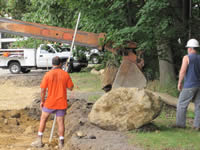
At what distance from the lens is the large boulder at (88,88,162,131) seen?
6.59 metres

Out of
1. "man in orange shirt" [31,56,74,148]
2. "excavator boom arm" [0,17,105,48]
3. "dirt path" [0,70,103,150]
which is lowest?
"dirt path" [0,70,103,150]

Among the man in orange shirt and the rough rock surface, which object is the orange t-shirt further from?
the rough rock surface

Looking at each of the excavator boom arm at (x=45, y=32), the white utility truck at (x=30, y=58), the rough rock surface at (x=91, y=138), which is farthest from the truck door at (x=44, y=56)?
the rough rock surface at (x=91, y=138)

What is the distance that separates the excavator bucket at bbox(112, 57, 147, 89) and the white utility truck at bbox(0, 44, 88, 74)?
15276mm

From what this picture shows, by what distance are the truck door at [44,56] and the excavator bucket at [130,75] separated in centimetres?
1635

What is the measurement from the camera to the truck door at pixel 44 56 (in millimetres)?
24938

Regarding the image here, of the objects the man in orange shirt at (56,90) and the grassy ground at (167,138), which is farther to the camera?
the man in orange shirt at (56,90)

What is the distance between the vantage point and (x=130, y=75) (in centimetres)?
902

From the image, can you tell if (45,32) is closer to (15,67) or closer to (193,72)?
(193,72)

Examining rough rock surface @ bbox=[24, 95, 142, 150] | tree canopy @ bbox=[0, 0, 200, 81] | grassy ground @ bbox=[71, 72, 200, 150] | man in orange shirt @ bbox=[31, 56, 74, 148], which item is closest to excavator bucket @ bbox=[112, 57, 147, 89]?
tree canopy @ bbox=[0, 0, 200, 81]

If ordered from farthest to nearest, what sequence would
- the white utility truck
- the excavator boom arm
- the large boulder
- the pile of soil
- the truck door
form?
1. the truck door
2. the white utility truck
3. the excavator boom arm
4. the large boulder
5. the pile of soil

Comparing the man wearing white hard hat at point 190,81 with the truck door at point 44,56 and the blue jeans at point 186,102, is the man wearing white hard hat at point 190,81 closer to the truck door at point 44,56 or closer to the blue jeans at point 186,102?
the blue jeans at point 186,102

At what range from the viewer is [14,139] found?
7.66 metres

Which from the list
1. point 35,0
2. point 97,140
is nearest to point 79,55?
point 35,0
